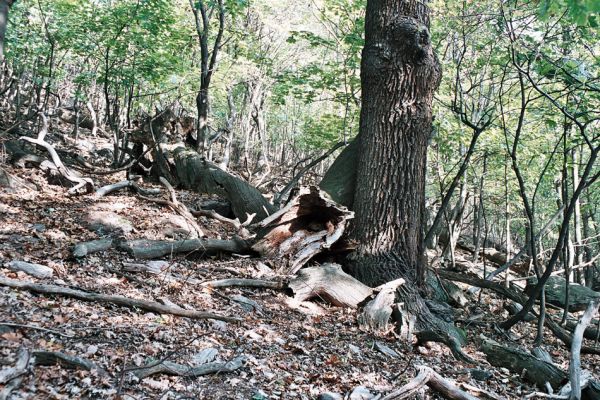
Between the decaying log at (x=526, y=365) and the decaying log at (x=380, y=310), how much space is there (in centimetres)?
119

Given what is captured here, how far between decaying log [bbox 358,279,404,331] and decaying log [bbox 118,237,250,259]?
2093 mm

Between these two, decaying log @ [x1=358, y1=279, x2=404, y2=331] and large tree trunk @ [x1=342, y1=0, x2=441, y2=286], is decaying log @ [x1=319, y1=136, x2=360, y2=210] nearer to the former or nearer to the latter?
large tree trunk @ [x1=342, y1=0, x2=441, y2=286]

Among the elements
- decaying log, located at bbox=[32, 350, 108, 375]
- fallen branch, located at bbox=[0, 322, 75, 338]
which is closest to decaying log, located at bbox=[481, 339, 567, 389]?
decaying log, located at bbox=[32, 350, 108, 375]


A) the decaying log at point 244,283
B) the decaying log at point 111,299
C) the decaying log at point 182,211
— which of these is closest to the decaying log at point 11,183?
the decaying log at point 182,211

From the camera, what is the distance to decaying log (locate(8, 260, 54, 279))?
4496mm

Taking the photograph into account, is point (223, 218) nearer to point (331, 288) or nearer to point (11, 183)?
point (331, 288)

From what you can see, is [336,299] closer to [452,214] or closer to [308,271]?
[308,271]

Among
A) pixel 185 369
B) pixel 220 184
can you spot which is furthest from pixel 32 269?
pixel 220 184

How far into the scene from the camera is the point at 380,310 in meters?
5.31

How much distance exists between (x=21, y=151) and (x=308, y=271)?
7298 millimetres

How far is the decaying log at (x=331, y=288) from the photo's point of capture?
5551 mm

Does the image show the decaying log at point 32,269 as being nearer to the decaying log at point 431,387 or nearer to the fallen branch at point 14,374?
the fallen branch at point 14,374

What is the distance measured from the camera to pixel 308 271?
18.8 feet

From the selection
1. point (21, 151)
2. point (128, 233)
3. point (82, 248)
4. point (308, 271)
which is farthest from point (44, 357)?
point (21, 151)
